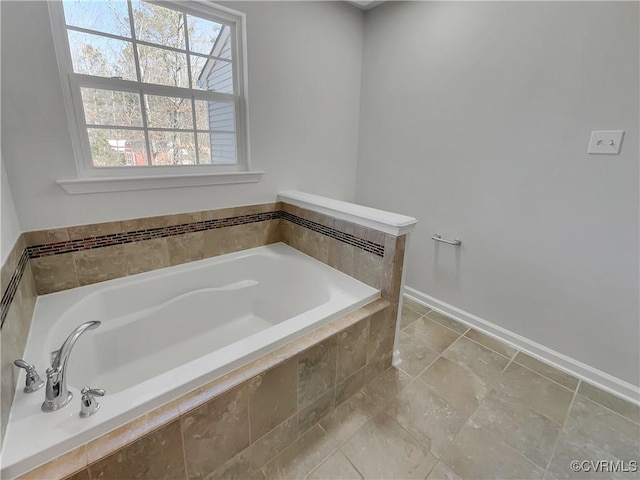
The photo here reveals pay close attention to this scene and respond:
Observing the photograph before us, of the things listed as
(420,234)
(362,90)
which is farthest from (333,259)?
(362,90)

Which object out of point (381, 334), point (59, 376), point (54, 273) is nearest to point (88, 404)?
point (59, 376)

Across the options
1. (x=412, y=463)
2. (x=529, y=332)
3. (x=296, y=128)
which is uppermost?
(x=296, y=128)

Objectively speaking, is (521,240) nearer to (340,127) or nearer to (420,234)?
(420,234)

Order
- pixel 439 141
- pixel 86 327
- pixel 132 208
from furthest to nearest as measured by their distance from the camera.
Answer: pixel 439 141 → pixel 132 208 → pixel 86 327

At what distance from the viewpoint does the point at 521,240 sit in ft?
6.00

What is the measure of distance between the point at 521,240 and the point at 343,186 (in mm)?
1447

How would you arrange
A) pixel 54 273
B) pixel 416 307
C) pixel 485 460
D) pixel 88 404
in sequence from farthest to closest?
pixel 416 307
pixel 54 273
pixel 485 460
pixel 88 404

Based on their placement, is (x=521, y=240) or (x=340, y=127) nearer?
(x=521, y=240)

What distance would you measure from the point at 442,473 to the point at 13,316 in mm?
1742

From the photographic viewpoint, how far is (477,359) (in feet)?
6.04

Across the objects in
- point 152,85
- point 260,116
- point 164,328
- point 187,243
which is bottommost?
point 164,328

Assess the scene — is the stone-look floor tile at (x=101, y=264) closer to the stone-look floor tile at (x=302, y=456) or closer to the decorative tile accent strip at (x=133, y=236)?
the decorative tile accent strip at (x=133, y=236)

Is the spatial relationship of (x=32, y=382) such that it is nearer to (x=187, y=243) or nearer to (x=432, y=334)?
(x=187, y=243)

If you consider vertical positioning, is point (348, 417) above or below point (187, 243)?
below
